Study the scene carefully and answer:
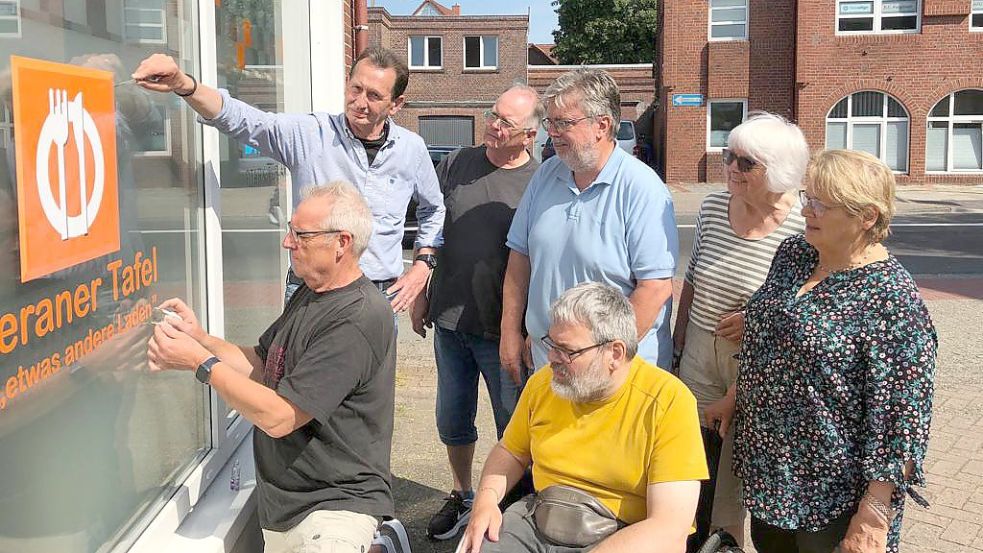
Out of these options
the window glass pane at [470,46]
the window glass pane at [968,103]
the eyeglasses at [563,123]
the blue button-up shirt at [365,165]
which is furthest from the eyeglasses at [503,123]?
the window glass pane at [470,46]

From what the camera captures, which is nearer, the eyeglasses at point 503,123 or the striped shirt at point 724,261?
the striped shirt at point 724,261

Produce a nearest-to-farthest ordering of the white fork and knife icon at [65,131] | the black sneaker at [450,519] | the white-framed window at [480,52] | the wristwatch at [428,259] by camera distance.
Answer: the white fork and knife icon at [65,131] < the wristwatch at [428,259] < the black sneaker at [450,519] < the white-framed window at [480,52]

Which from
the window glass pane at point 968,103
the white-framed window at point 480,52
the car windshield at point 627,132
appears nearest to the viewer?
the window glass pane at point 968,103

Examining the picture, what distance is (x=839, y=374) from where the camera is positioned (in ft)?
8.43

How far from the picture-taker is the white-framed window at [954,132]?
88.7 feet

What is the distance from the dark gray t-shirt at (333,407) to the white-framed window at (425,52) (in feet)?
117

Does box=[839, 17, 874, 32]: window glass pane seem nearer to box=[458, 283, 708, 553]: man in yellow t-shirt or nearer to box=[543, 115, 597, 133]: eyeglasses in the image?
box=[543, 115, 597, 133]: eyeglasses

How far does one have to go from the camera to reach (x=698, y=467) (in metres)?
2.62

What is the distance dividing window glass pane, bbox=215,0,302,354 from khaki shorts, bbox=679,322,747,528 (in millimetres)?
1585

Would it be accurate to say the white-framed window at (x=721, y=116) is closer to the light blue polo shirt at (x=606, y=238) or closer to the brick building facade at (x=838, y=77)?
the brick building facade at (x=838, y=77)

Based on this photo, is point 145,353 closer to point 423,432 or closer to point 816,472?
point 816,472

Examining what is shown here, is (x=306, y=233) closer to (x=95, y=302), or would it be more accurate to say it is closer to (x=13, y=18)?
(x=95, y=302)

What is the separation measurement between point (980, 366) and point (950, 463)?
7.45 feet

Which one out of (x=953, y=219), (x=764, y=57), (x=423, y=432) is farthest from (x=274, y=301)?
(x=764, y=57)
